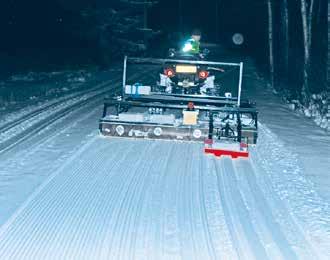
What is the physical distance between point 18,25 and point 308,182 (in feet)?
107

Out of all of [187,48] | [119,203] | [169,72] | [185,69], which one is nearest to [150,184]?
[119,203]

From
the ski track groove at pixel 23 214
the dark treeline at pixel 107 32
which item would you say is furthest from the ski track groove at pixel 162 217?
the dark treeline at pixel 107 32

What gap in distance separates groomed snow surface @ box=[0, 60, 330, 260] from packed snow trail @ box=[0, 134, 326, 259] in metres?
0.01

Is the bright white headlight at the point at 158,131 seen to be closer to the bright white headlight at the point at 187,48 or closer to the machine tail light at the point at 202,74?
the machine tail light at the point at 202,74

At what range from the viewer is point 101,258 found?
7.00 metres

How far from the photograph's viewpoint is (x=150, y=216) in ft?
28.0

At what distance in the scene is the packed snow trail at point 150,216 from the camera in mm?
7320

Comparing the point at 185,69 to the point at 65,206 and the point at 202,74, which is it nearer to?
the point at 202,74

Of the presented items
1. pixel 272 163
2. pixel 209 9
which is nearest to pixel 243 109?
pixel 272 163

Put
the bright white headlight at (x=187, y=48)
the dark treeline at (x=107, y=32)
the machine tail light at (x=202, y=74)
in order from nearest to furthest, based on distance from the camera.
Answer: the machine tail light at (x=202, y=74) → the bright white headlight at (x=187, y=48) → the dark treeline at (x=107, y=32)

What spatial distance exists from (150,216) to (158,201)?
2.36 ft

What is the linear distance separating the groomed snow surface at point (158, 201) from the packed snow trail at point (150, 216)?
1 centimetres

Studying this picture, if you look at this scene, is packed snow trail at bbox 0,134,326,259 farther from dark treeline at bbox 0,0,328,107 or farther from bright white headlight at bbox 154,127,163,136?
dark treeline at bbox 0,0,328,107

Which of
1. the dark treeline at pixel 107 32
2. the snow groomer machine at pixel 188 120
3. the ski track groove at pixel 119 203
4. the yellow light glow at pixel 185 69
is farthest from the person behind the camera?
the dark treeline at pixel 107 32
